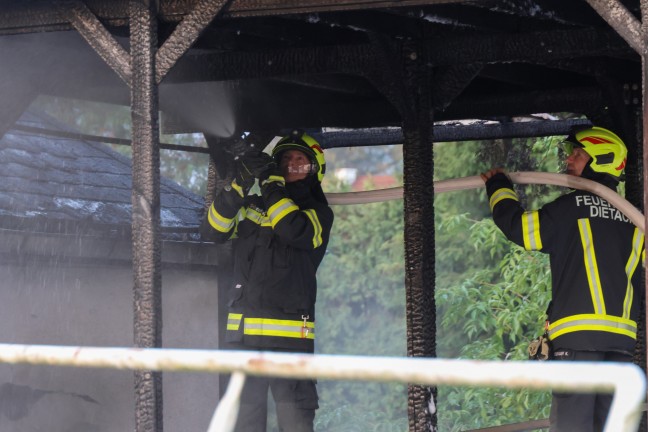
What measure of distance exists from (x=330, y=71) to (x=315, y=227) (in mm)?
846

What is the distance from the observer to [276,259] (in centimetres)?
642

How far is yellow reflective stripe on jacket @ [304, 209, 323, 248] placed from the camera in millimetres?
6335

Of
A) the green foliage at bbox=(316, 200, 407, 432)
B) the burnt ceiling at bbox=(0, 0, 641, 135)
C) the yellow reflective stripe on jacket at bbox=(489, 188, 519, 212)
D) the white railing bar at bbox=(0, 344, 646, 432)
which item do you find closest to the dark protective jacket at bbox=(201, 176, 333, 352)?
the burnt ceiling at bbox=(0, 0, 641, 135)

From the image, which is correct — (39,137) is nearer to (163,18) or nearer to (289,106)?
(289,106)

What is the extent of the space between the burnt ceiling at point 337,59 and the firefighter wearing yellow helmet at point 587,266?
24.5 inches

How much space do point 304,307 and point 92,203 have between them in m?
2.43

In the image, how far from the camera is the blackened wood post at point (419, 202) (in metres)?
6.09

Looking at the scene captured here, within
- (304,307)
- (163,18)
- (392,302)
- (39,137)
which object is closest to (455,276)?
(392,302)

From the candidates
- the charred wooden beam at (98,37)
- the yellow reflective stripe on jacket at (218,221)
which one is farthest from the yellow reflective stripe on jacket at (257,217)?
the charred wooden beam at (98,37)

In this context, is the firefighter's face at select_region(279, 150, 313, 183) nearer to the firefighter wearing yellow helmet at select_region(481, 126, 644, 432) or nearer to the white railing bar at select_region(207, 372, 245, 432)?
the firefighter wearing yellow helmet at select_region(481, 126, 644, 432)

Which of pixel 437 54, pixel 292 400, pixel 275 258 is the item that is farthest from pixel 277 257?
pixel 437 54

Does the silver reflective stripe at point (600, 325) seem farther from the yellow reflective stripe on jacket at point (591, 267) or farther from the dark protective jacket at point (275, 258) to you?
the dark protective jacket at point (275, 258)

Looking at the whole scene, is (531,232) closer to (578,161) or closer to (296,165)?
(578,161)

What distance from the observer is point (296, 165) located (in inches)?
256
